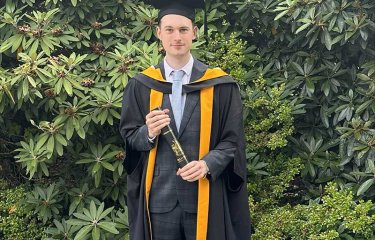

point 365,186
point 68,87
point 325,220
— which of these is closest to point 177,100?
point 68,87

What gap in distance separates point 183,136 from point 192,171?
0.23 meters

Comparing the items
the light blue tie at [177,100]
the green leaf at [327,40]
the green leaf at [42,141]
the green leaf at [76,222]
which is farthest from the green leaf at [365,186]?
the green leaf at [42,141]

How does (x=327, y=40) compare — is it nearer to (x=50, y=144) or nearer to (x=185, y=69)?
(x=185, y=69)

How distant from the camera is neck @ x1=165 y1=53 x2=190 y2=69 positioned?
280 centimetres

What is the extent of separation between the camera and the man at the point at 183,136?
109 inches

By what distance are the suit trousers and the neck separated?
66cm

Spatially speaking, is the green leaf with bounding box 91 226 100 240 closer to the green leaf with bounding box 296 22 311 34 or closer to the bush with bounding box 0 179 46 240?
the bush with bounding box 0 179 46 240

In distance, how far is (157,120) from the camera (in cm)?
260

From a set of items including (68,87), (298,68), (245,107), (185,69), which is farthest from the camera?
(298,68)

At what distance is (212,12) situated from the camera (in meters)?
4.30

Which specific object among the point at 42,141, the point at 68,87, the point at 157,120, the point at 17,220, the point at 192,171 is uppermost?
the point at 68,87

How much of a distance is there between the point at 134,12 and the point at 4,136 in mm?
1318

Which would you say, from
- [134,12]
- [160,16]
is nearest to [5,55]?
[134,12]

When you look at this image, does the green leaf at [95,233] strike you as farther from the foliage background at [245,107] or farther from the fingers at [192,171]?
the fingers at [192,171]
